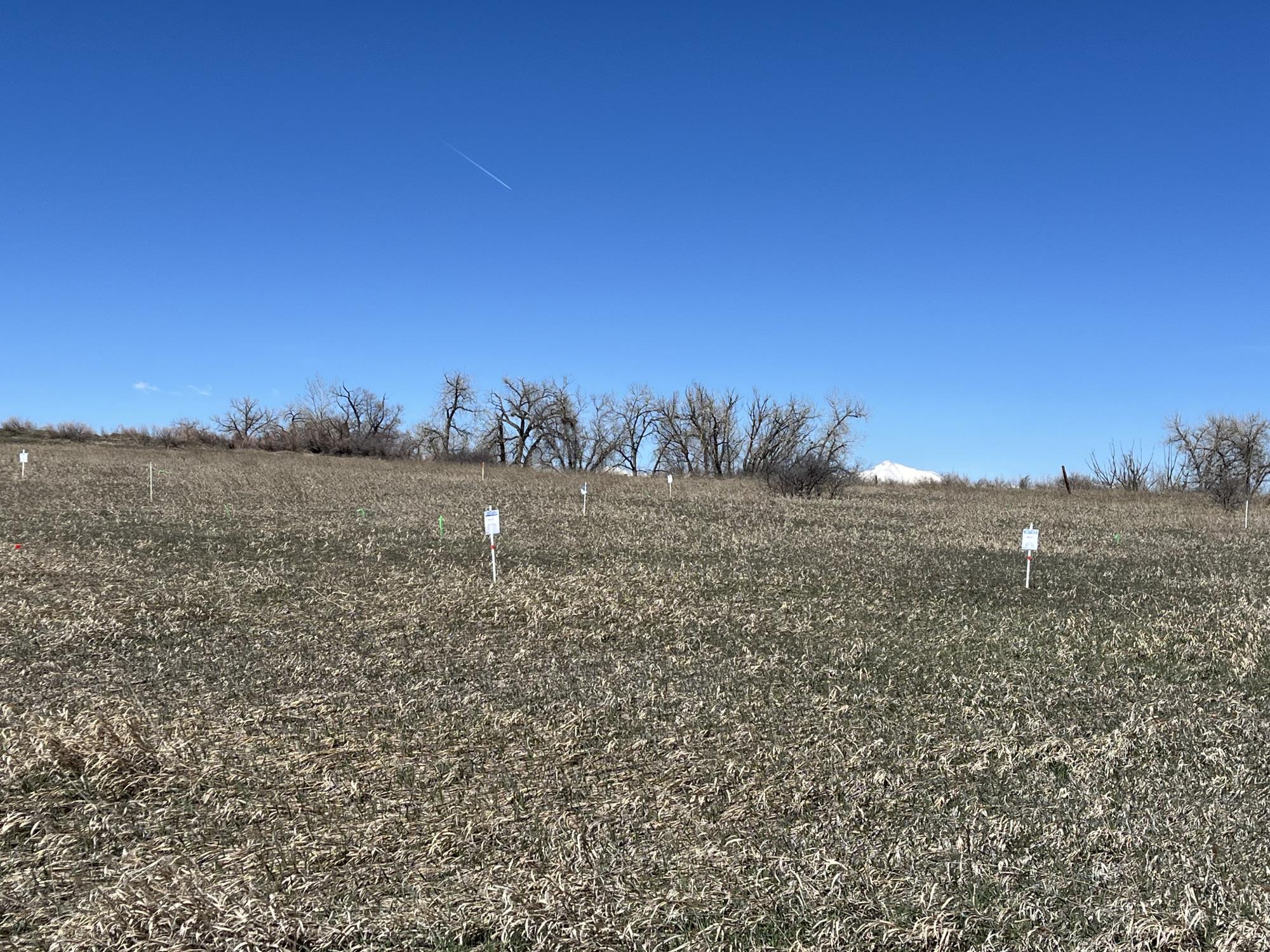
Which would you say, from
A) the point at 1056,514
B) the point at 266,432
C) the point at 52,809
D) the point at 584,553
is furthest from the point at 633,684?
the point at 266,432

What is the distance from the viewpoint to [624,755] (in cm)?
596

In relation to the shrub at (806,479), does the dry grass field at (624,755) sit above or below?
below

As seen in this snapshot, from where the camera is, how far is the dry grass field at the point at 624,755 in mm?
3951

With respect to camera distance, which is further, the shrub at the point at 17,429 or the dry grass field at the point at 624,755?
the shrub at the point at 17,429

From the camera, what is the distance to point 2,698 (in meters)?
7.07

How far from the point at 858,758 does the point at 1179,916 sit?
217 centimetres

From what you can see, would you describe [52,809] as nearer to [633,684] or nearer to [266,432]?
[633,684]

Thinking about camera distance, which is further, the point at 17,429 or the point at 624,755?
the point at 17,429

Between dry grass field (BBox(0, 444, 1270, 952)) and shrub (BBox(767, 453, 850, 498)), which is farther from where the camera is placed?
shrub (BBox(767, 453, 850, 498))

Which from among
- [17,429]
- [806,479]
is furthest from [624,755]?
[17,429]

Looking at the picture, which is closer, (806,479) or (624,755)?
(624,755)

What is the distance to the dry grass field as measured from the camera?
395 cm

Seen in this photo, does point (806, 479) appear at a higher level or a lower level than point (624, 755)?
higher

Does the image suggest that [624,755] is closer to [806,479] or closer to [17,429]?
[806,479]
